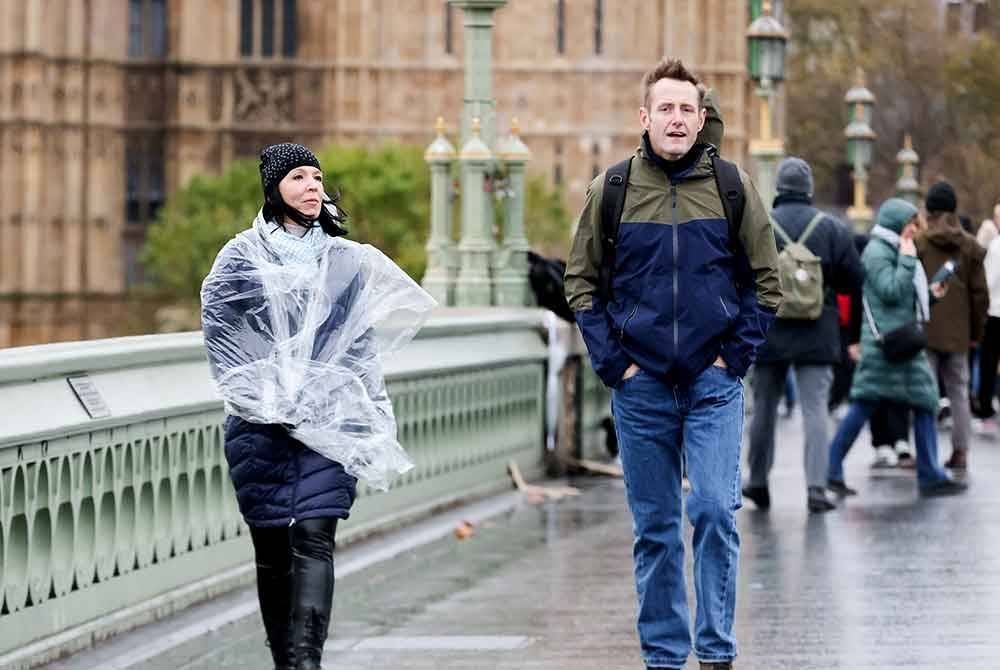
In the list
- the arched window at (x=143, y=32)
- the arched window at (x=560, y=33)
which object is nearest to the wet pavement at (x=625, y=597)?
the arched window at (x=560, y=33)

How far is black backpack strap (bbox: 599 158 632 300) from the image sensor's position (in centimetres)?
1032

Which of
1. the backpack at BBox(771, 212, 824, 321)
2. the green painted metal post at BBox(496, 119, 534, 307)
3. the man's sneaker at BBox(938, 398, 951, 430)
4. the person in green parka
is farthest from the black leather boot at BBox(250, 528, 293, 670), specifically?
the man's sneaker at BBox(938, 398, 951, 430)

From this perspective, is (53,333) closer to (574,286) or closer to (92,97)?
(92,97)

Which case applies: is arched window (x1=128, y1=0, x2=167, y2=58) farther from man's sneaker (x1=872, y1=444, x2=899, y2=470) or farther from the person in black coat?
the person in black coat

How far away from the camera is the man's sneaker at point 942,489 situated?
1884 cm

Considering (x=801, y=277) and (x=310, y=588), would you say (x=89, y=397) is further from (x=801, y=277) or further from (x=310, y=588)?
(x=801, y=277)

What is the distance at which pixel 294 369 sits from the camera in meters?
10.2

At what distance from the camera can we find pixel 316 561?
390 inches

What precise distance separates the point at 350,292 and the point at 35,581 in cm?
186

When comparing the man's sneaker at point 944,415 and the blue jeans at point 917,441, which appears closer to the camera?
the blue jeans at point 917,441

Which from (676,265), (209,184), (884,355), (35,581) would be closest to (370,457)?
(676,265)

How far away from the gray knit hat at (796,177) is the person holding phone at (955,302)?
3.01m

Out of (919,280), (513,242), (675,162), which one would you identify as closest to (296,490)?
(675,162)

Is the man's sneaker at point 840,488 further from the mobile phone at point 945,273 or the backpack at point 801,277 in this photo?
the backpack at point 801,277
